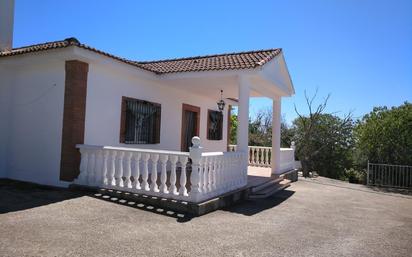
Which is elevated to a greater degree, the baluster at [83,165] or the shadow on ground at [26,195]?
the baluster at [83,165]

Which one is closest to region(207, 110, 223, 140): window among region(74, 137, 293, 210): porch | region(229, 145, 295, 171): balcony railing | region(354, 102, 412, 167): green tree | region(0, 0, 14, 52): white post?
region(229, 145, 295, 171): balcony railing

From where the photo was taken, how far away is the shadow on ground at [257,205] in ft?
22.3

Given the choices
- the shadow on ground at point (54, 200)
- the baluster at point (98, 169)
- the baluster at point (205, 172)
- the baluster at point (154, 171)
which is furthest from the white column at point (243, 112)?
the baluster at point (98, 169)

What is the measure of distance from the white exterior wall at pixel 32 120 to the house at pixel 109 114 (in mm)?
25

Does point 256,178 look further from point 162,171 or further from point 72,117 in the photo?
point 72,117

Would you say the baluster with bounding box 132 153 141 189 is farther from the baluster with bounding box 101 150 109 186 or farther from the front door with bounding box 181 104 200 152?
the front door with bounding box 181 104 200 152

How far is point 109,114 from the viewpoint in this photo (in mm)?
8453

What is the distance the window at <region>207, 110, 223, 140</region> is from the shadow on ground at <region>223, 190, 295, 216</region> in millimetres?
4934

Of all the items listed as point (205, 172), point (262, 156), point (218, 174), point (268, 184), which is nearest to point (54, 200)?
point (205, 172)

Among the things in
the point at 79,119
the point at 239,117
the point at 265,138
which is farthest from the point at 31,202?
the point at 265,138

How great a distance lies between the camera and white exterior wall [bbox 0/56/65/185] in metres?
7.73

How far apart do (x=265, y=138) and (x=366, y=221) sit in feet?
71.3

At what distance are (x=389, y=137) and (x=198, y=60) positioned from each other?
12057mm

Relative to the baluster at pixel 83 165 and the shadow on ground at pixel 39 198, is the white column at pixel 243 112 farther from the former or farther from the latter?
the baluster at pixel 83 165
